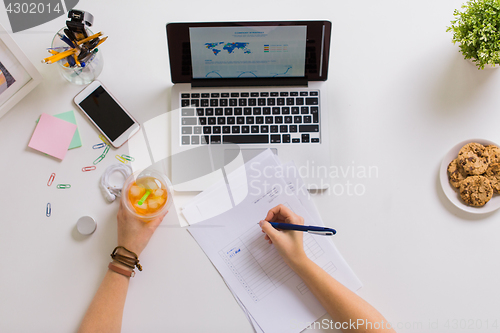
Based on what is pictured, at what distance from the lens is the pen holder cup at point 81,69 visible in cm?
92

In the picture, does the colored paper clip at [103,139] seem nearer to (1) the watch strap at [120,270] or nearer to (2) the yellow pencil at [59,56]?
(2) the yellow pencil at [59,56]

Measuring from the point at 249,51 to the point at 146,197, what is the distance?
18.5 inches

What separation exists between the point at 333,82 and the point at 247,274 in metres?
0.60

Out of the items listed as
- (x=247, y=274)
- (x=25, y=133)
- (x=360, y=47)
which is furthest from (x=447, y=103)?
(x=25, y=133)

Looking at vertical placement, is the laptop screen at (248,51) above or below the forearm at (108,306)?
above

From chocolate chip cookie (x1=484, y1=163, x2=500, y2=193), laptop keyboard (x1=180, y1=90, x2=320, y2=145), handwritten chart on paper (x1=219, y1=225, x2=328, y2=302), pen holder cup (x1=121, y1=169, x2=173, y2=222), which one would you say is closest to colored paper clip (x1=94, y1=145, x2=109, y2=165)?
pen holder cup (x1=121, y1=169, x2=173, y2=222)

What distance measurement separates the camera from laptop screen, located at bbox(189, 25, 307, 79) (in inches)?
34.8

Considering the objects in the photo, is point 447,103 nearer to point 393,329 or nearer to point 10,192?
point 393,329

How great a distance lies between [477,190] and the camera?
92 centimetres

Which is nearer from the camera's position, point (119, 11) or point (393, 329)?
point (393, 329)

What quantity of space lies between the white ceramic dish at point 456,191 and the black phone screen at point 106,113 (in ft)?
2.87

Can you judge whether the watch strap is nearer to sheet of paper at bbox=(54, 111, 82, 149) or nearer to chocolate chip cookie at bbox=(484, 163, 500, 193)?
sheet of paper at bbox=(54, 111, 82, 149)

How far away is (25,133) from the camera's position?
986 millimetres

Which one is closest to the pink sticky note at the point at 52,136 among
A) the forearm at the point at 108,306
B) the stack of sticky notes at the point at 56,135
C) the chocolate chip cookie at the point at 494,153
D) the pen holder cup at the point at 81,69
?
the stack of sticky notes at the point at 56,135
